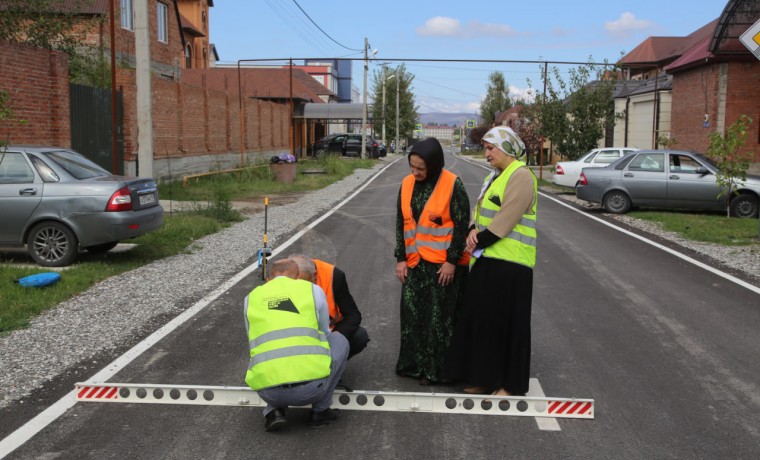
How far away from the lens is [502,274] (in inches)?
203

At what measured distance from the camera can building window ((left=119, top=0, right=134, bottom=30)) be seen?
30562 mm

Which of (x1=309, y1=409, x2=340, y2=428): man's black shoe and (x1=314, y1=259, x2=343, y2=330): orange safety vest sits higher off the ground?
(x1=314, y1=259, x2=343, y2=330): orange safety vest

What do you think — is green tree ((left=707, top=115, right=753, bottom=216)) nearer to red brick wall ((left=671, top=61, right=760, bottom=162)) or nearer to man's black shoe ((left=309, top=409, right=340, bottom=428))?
red brick wall ((left=671, top=61, right=760, bottom=162))

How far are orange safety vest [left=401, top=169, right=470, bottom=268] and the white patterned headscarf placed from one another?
42 cm

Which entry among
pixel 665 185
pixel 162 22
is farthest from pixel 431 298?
pixel 162 22

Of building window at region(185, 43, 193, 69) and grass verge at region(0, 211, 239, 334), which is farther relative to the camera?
building window at region(185, 43, 193, 69)

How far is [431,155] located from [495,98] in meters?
92.6

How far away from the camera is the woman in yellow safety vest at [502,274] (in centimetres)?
507

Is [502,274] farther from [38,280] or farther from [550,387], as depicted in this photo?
[38,280]

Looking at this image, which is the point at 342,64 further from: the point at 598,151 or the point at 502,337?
the point at 502,337

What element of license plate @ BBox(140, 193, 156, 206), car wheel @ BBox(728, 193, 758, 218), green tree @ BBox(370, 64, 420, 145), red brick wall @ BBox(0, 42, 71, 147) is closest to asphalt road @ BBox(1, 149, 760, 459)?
license plate @ BBox(140, 193, 156, 206)

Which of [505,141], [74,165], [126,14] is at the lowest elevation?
[74,165]

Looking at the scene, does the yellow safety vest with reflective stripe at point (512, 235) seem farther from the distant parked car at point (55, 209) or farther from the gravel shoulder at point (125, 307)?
the distant parked car at point (55, 209)

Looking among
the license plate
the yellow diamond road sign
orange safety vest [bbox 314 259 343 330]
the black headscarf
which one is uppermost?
the yellow diamond road sign
